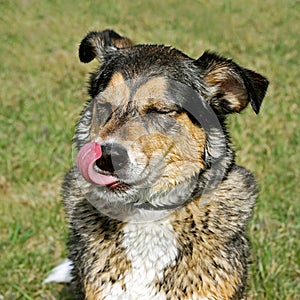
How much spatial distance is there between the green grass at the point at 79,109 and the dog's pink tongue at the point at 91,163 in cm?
186

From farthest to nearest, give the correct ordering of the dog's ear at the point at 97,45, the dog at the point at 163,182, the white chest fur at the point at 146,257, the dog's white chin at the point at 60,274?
the dog's white chin at the point at 60,274, the dog's ear at the point at 97,45, the white chest fur at the point at 146,257, the dog at the point at 163,182

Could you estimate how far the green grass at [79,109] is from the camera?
5465mm

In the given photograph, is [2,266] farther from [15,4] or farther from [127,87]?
[15,4]

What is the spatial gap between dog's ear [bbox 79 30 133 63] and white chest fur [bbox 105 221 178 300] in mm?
1274

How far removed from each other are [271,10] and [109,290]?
10.2m

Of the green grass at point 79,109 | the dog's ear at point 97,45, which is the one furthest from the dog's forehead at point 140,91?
the green grass at point 79,109

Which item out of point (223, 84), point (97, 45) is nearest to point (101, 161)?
point (223, 84)

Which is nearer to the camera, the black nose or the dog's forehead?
the black nose

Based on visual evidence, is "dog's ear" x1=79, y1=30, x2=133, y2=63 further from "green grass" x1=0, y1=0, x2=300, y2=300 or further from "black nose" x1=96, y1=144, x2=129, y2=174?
"green grass" x1=0, y1=0, x2=300, y2=300

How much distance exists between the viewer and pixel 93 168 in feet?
11.9

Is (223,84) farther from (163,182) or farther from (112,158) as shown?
(112,158)

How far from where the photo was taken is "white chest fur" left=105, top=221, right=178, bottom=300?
12.9 feet

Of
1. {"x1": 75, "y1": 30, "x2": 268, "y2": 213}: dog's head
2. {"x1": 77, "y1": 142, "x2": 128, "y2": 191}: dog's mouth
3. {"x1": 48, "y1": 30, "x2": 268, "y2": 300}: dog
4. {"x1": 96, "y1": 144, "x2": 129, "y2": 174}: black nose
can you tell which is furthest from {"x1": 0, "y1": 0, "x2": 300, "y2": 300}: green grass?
{"x1": 96, "y1": 144, "x2": 129, "y2": 174}: black nose

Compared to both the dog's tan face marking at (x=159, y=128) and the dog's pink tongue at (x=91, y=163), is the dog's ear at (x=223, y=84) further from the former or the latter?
the dog's pink tongue at (x=91, y=163)
